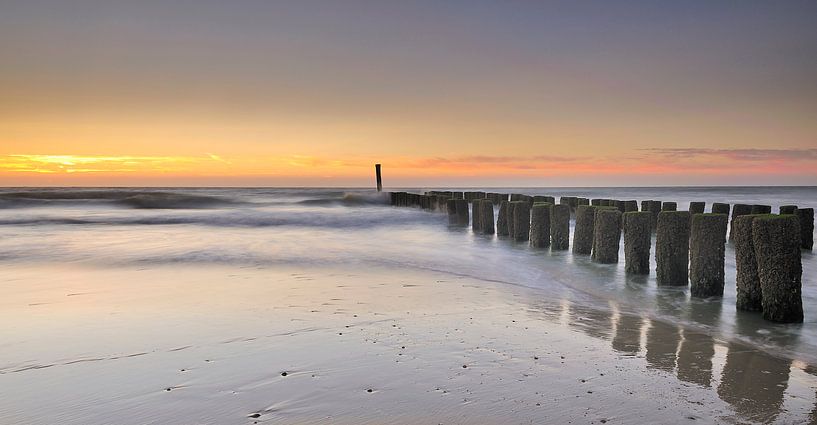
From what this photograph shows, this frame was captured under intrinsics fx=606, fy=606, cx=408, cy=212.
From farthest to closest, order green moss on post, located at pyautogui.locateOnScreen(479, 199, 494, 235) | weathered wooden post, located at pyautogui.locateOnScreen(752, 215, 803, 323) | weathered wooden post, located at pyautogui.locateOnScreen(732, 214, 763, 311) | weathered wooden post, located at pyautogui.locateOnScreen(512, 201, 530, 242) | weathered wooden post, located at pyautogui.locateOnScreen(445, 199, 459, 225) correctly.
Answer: weathered wooden post, located at pyautogui.locateOnScreen(445, 199, 459, 225) < green moss on post, located at pyautogui.locateOnScreen(479, 199, 494, 235) < weathered wooden post, located at pyautogui.locateOnScreen(512, 201, 530, 242) < weathered wooden post, located at pyautogui.locateOnScreen(732, 214, 763, 311) < weathered wooden post, located at pyautogui.locateOnScreen(752, 215, 803, 323)

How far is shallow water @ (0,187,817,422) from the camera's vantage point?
14.0 feet

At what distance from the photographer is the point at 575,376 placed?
11.0 feet

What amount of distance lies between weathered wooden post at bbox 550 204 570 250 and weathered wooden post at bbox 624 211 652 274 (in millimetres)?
2366

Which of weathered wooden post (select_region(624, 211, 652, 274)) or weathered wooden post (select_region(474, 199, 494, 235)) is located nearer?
weathered wooden post (select_region(624, 211, 652, 274))

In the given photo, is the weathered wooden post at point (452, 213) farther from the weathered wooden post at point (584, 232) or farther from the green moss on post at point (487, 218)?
the weathered wooden post at point (584, 232)

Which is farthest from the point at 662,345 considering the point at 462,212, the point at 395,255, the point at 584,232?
the point at 462,212

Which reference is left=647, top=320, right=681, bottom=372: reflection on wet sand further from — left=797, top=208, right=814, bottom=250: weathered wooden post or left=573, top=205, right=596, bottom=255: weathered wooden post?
left=797, top=208, right=814, bottom=250: weathered wooden post

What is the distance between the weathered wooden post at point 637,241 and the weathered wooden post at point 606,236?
47 cm

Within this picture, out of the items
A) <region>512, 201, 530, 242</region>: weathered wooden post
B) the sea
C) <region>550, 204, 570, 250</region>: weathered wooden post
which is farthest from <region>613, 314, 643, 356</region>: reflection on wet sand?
<region>512, 201, 530, 242</region>: weathered wooden post

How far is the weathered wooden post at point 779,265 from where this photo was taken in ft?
14.8

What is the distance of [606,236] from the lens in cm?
778

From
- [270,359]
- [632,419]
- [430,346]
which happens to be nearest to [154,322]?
[270,359]

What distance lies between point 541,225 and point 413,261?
2210 mm

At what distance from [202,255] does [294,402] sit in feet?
25.3
